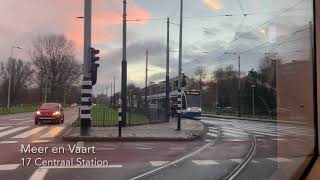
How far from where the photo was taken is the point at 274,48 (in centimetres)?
415

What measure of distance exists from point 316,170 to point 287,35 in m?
1.05

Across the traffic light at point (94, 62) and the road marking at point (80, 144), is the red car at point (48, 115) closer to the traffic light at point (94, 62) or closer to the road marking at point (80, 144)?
the traffic light at point (94, 62)

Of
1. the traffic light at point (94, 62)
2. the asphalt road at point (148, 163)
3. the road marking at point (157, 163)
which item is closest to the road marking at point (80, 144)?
the asphalt road at point (148, 163)

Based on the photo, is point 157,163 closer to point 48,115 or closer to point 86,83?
point 86,83

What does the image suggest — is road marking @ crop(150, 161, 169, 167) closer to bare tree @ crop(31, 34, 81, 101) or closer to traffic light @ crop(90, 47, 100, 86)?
traffic light @ crop(90, 47, 100, 86)

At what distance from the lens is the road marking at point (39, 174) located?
862 centimetres

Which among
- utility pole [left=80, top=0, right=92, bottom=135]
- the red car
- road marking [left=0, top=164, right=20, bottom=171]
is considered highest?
utility pole [left=80, top=0, right=92, bottom=135]

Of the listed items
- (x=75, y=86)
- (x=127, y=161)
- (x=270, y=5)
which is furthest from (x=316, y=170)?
(x=75, y=86)

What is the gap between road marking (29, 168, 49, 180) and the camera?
8.62 metres

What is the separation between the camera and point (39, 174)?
8.99 meters

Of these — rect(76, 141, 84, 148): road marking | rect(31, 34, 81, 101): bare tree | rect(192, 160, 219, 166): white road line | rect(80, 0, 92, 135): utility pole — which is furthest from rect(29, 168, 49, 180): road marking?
rect(31, 34, 81, 101): bare tree

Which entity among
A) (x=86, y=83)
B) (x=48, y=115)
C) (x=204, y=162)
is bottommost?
(x=204, y=162)

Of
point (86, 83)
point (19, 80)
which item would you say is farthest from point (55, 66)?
point (86, 83)

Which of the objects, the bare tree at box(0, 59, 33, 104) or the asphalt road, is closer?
the asphalt road
